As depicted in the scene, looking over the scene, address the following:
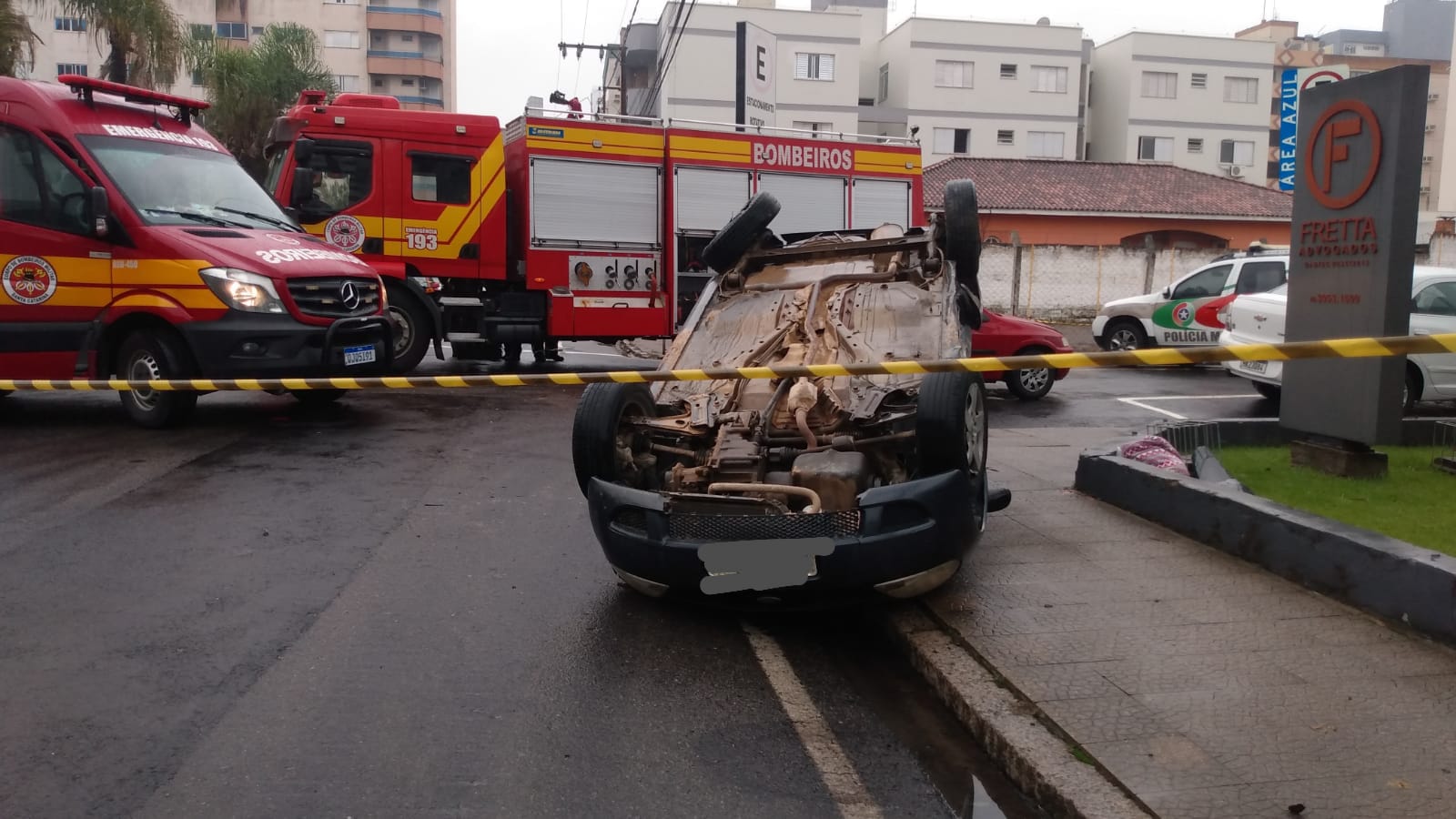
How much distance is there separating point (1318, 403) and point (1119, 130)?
5176cm

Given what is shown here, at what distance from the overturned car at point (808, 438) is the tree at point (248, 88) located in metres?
36.1

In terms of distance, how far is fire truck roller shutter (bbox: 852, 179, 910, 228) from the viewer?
1650 centimetres

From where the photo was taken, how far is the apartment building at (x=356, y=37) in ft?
196

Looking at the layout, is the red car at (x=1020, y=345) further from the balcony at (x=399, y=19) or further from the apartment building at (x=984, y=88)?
the balcony at (x=399, y=19)

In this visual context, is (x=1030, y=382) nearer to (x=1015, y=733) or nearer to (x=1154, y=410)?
(x=1154, y=410)

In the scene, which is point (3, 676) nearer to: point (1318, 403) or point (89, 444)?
point (89, 444)

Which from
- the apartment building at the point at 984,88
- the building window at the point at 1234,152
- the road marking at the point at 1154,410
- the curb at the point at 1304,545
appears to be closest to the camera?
the curb at the point at 1304,545

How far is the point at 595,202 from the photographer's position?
14.3m

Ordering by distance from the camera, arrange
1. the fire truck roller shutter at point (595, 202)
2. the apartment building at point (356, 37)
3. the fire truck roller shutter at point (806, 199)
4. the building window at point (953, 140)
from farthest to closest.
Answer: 1. the apartment building at point (356, 37)
2. the building window at point (953, 140)
3. the fire truck roller shutter at point (806, 199)
4. the fire truck roller shutter at point (595, 202)

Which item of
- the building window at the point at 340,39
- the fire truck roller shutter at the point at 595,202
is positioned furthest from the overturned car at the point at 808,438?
the building window at the point at 340,39

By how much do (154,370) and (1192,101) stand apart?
5389cm

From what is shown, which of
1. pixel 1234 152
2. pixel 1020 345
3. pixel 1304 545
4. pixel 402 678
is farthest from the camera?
pixel 1234 152

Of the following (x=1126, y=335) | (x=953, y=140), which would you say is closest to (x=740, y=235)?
(x=1126, y=335)

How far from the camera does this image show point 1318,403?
6.83m
